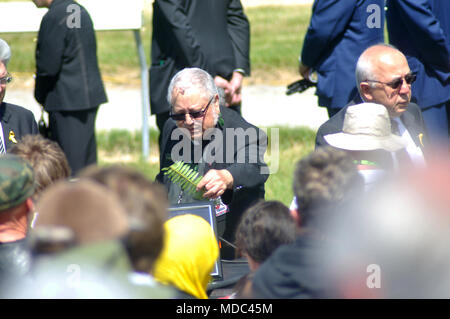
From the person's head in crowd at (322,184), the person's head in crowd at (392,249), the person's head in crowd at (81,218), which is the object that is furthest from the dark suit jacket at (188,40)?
the person's head in crowd at (81,218)

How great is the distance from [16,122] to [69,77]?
4.71ft

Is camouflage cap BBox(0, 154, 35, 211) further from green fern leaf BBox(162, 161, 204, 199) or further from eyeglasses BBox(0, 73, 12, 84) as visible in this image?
eyeglasses BBox(0, 73, 12, 84)

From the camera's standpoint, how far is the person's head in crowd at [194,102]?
3594 mm

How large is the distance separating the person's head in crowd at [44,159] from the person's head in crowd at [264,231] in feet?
2.67

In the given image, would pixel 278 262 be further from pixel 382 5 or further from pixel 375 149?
pixel 382 5

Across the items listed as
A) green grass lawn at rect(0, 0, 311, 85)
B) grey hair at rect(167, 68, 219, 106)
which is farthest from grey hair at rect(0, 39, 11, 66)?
green grass lawn at rect(0, 0, 311, 85)

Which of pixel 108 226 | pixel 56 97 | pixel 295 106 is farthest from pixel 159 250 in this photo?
pixel 295 106

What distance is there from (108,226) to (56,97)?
12.4 feet

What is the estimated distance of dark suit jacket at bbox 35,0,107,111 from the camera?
5098mm

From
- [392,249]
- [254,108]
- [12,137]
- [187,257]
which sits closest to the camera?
[392,249]

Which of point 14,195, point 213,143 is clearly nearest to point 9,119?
point 213,143

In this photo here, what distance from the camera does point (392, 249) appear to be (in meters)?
2.11

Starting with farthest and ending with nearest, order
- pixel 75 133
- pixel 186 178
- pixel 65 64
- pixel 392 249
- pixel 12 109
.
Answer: pixel 75 133 < pixel 65 64 < pixel 12 109 < pixel 186 178 < pixel 392 249

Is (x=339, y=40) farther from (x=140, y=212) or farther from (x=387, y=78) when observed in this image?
(x=140, y=212)
